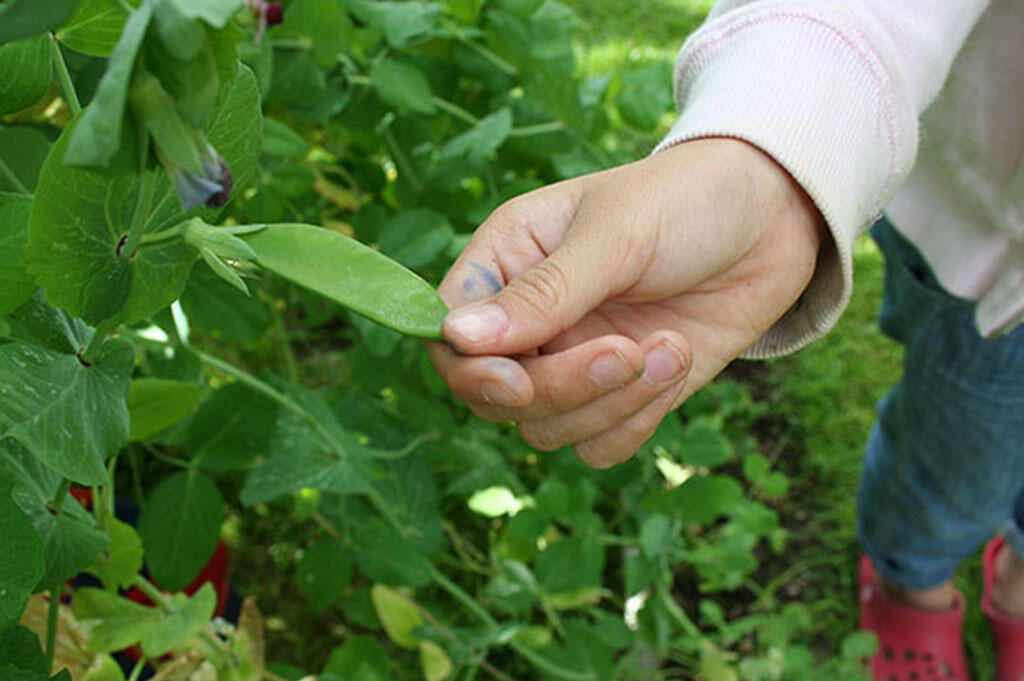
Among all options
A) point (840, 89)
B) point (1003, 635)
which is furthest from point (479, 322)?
point (1003, 635)

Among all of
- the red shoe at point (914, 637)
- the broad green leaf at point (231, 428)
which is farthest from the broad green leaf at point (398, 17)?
the red shoe at point (914, 637)

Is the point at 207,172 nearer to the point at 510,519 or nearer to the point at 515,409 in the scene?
the point at 515,409

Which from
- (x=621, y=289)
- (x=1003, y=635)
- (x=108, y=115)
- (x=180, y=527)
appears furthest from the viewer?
(x=1003, y=635)

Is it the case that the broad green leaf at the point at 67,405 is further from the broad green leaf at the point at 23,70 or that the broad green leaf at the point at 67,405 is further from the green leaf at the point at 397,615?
the green leaf at the point at 397,615

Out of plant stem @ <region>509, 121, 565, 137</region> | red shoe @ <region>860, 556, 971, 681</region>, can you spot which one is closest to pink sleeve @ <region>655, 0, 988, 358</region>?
plant stem @ <region>509, 121, 565, 137</region>

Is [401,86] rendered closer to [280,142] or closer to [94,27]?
[280,142]

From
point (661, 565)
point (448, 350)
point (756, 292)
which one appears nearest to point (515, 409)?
point (448, 350)
